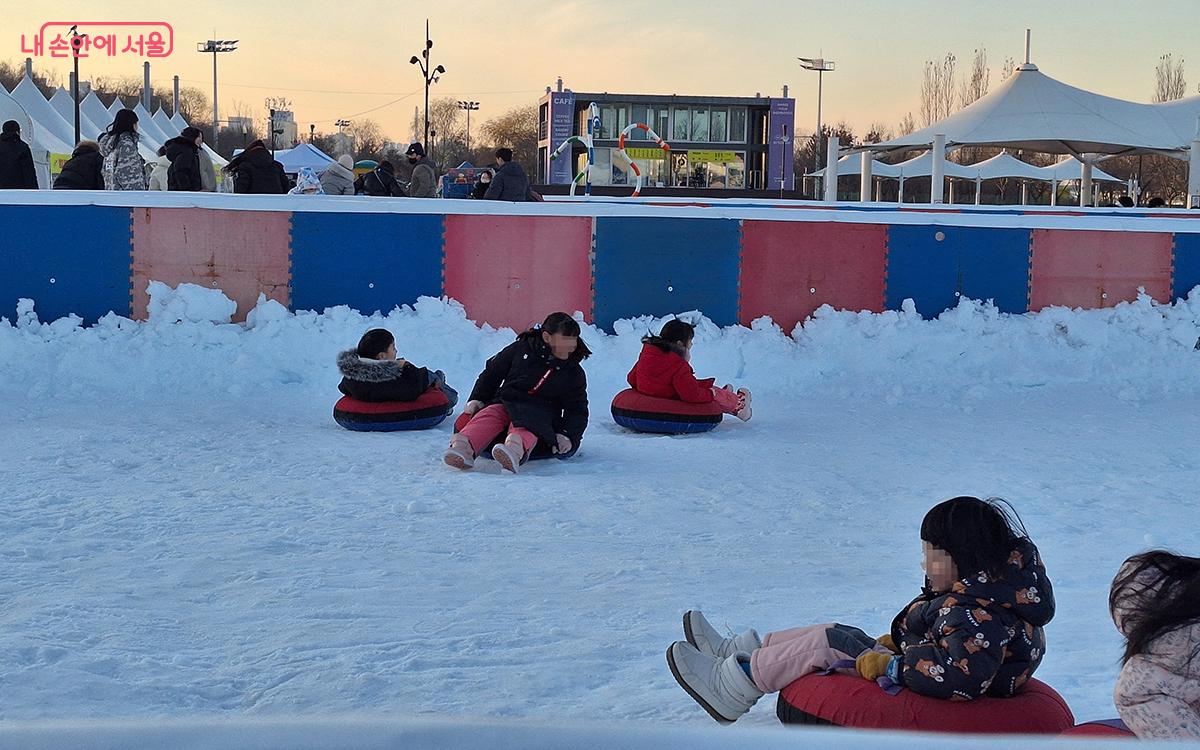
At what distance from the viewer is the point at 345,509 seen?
18.7 ft

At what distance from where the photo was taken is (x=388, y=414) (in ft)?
25.5

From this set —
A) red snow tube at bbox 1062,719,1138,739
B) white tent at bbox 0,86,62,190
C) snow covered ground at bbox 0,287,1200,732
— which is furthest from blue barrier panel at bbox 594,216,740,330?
white tent at bbox 0,86,62,190

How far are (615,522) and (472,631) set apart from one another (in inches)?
65.7

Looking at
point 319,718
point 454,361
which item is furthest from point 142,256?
point 319,718

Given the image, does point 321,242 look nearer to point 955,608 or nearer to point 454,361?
point 454,361

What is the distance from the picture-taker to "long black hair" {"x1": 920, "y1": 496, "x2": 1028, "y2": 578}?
2779 mm

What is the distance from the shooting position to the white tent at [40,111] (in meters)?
32.8

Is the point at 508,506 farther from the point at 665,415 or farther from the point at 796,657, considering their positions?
the point at 796,657

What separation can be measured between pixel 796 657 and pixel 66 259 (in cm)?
853

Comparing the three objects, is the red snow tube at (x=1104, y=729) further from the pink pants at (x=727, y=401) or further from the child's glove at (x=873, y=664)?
the pink pants at (x=727, y=401)

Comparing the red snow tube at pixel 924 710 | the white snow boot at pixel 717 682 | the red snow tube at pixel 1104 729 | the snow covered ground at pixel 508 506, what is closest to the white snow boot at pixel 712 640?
the white snow boot at pixel 717 682

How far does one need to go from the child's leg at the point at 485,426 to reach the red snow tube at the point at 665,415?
1.29m

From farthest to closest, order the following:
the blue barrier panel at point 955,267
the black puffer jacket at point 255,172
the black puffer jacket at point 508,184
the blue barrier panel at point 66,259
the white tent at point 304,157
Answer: the white tent at point 304,157
the black puffer jacket at point 508,184
the black puffer jacket at point 255,172
the blue barrier panel at point 955,267
the blue barrier panel at point 66,259

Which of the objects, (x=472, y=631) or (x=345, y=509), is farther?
(x=345, y=509)
